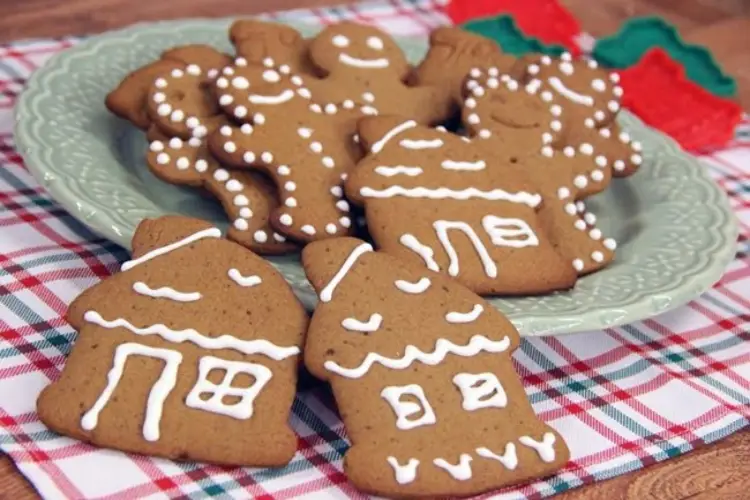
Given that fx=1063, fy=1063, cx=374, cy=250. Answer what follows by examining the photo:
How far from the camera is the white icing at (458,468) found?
0.71 meters

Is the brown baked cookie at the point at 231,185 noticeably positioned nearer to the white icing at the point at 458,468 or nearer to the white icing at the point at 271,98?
the white icing at the point at 271,98

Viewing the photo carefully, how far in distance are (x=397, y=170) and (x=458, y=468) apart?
1.04ft

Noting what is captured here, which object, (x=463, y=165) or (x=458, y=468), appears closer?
(x=458, y=468)

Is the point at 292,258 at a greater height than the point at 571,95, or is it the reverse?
the point at 571,95

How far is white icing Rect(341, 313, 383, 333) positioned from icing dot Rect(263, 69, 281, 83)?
0.35 meters

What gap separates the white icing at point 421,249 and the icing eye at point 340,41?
32 cm

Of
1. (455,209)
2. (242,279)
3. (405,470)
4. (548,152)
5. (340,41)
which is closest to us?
(405,470)

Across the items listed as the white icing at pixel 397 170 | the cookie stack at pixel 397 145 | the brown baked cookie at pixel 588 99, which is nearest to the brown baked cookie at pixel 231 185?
the cookie stack at pixel 397 145

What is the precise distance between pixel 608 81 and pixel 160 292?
586 mm

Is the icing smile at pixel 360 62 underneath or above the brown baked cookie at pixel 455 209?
above

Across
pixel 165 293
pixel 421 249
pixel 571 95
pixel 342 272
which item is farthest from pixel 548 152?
pixel 165 293

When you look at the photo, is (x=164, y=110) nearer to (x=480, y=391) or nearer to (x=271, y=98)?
(x=271, y=98)

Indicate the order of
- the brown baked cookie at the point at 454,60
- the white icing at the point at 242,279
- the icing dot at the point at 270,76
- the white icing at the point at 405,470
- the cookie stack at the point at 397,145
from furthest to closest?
1. the brown baked cookie at the point at 454,60
2. the icing dot at the point at 270,76
3. the cookie stack at the point at 397,145
4. the white icing at the point at 242,279
5. the white icing at the point at 405,470

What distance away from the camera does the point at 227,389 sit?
0.74 metres
